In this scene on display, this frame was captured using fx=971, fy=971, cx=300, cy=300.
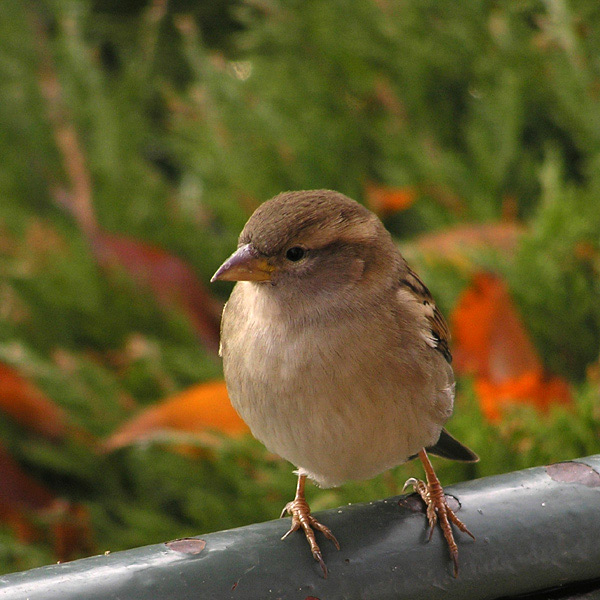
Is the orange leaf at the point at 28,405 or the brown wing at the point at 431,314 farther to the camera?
the orange leaf at the point at 28,405

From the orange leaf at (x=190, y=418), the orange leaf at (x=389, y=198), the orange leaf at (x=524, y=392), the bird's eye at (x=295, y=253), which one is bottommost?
the orange leaf at (x=524, y=392)

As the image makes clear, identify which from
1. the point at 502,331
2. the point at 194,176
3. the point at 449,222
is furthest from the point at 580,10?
the point at 194,176

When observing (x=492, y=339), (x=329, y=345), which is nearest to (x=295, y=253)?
(x=329, y=345)

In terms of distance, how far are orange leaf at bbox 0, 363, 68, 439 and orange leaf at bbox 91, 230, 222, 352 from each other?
39 cm

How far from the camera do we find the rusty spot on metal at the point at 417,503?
1.24 meters

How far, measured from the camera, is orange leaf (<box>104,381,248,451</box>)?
208cm

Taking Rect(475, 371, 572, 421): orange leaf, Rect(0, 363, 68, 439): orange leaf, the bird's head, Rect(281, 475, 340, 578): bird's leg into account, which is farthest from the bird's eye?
Rect(0, 363, 68, 439): orange leaf

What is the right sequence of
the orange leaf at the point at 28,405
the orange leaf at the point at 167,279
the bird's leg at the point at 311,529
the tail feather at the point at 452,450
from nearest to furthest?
1. the bird's leg at the point at 311,529
2. the tail feather at the point at 452,450
3. the orange leaf at the point at 28,405
4. the orange leaf at the point at 167,279

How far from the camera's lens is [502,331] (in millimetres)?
2057

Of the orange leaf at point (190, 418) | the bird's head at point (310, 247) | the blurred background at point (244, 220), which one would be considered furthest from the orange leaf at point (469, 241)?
the bird's head at point (310, 247)

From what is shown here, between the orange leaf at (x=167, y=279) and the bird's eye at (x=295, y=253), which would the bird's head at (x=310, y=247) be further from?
the orange leaf at (x=167, y=279)

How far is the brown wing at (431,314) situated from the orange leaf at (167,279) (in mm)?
1074

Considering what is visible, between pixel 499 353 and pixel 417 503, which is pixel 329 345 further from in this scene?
pixel 499 353

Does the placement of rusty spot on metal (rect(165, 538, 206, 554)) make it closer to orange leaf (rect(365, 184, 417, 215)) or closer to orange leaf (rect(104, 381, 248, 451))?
orange leaf (rect(104, 381, 248, 451))
